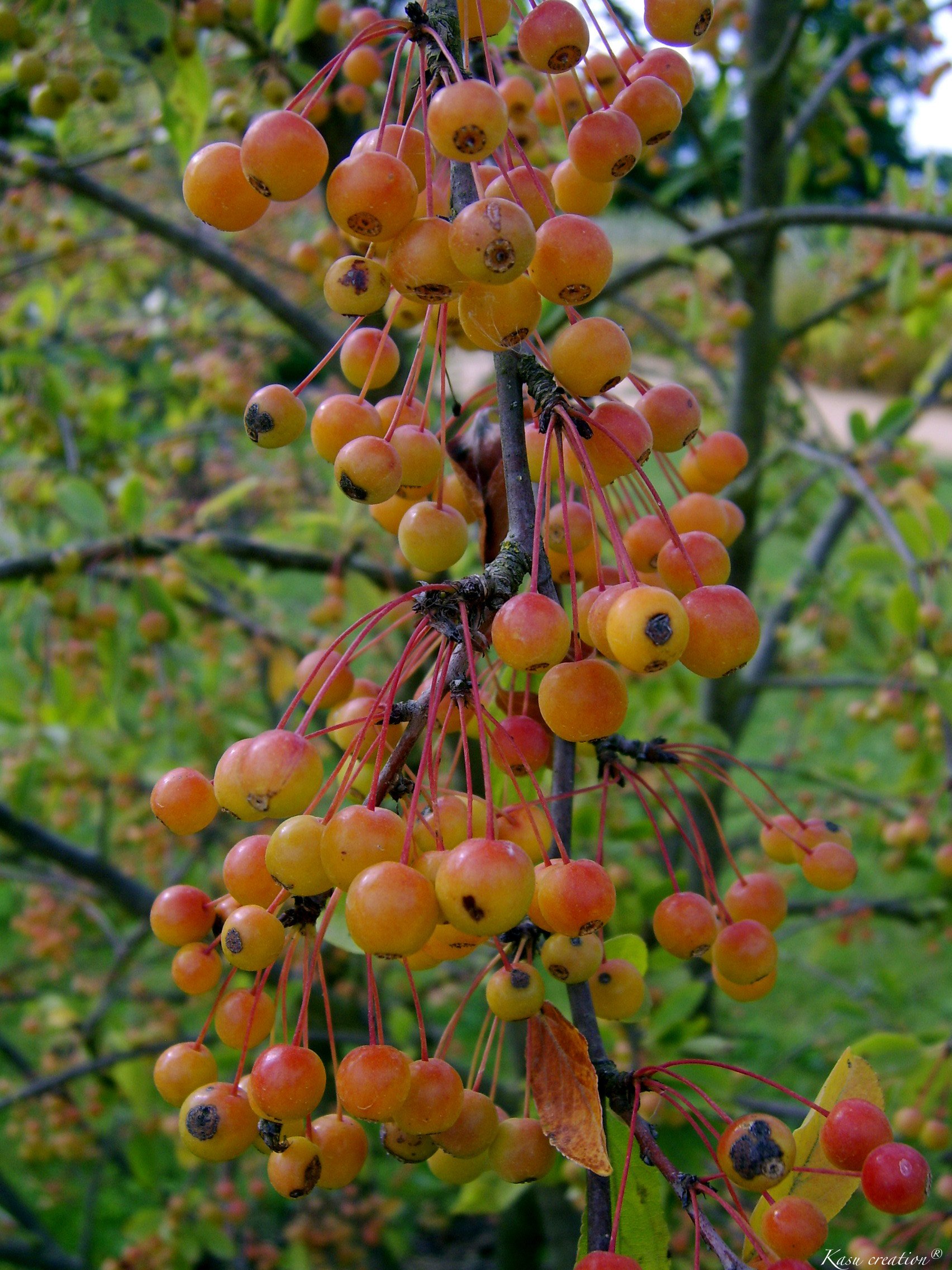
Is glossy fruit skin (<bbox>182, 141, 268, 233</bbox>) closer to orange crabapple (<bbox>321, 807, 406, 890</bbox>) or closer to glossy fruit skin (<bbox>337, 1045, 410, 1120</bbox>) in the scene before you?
orange crabapple (<bbox>321, 807, 406, 890</bbox>)

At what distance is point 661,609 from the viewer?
71 cm

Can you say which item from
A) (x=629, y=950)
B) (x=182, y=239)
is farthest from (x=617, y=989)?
(x=182, y=239)

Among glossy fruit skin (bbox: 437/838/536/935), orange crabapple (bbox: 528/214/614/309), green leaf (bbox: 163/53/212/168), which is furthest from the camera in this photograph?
green leaf (bbox: 163/53/212/168)

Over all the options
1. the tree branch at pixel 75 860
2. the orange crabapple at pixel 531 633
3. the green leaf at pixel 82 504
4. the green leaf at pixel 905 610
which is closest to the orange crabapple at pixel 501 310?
the orange crabapple at pixel 531 633

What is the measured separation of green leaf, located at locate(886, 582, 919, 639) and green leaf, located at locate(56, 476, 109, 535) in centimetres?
181

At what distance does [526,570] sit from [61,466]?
290cm

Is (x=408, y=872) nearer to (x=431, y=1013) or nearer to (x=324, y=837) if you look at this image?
(x=324, y=837)

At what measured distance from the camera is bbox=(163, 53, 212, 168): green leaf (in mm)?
1631

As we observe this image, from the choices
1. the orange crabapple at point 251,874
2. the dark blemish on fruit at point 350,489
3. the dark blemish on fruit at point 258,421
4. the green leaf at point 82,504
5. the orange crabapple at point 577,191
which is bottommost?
the orange crabapple at point 251,874

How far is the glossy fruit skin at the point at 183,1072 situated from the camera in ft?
2.87

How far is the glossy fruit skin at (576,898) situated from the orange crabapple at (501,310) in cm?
42

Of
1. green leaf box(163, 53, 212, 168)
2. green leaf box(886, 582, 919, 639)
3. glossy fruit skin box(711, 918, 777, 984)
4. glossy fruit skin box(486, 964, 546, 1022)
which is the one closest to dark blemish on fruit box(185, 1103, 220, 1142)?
glossy fruit skin box(486, 964, 546, 1022)

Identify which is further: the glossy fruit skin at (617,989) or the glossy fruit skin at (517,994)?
the glossy fruit skin at (617,989)

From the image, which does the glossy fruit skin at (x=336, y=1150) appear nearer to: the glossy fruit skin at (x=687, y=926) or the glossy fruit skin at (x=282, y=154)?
the glossy fruit skin at (x=687, y=926)
